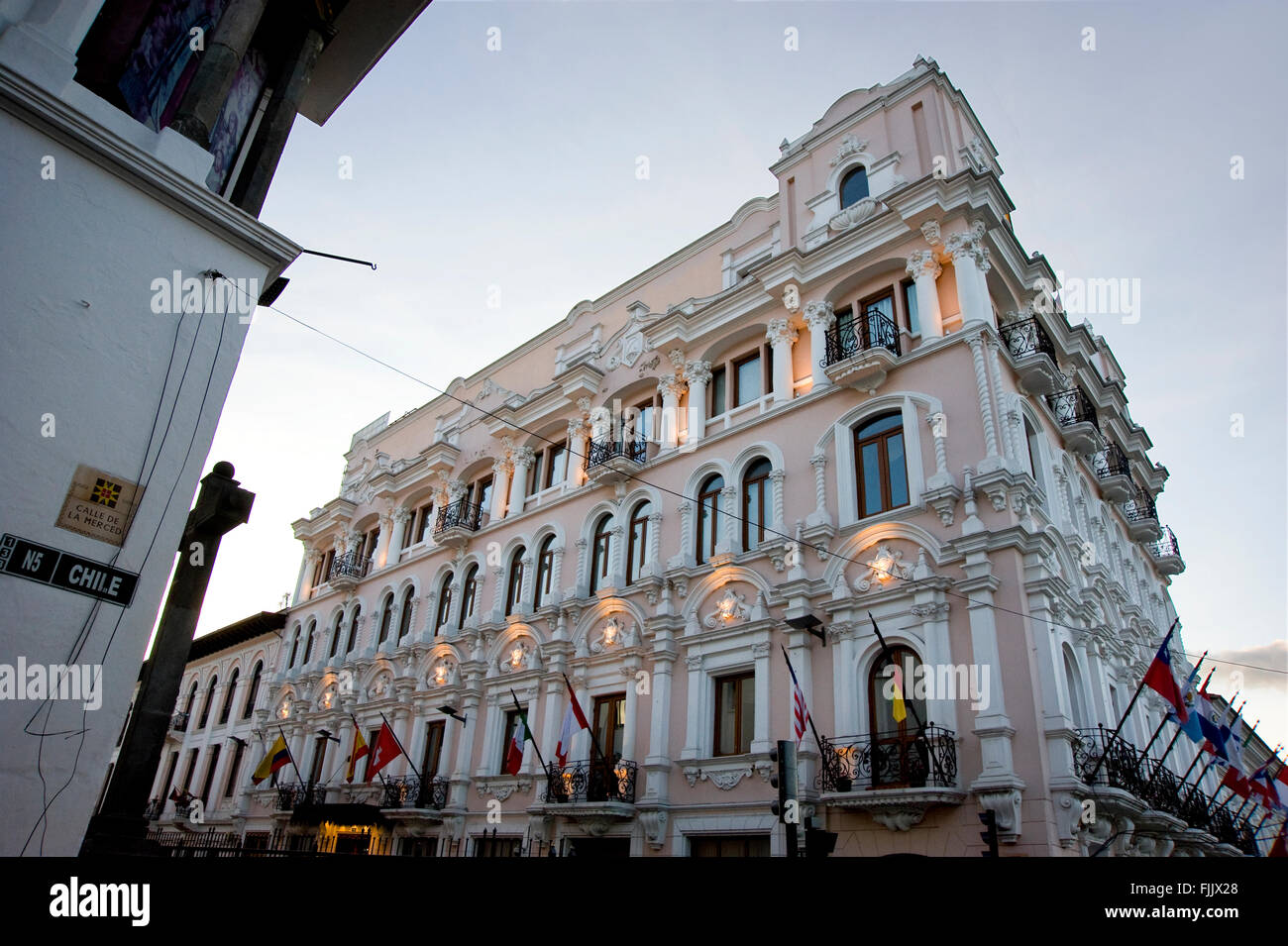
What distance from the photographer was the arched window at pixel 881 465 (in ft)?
53.5

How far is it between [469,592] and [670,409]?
9582 mm

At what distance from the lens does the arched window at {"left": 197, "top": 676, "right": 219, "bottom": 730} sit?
36.3 metres

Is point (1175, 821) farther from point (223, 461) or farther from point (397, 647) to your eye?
point (397, 647)

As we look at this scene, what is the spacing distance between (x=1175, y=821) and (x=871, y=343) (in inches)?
433

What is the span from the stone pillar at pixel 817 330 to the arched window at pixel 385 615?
1820cm

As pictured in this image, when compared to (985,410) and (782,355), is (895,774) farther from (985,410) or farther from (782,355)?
(782,355)

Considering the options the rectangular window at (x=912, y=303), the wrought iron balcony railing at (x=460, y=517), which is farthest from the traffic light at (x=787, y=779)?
the wrought iron balcony railing at (x=460, y=517)

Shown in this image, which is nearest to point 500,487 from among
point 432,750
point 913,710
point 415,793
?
point 432,750

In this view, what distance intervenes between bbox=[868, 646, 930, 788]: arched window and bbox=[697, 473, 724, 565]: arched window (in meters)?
5.16

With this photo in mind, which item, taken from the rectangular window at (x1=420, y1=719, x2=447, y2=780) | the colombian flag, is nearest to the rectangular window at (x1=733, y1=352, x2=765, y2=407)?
the rectangular window at (x1=420, y1=719, x2=447, y2=780)

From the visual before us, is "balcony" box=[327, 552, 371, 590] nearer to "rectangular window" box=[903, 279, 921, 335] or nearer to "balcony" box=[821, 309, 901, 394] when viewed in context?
"balcony" box=[821, 309, 901, 394]

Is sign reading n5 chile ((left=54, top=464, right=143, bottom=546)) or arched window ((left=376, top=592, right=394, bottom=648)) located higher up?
arched window ((left=376, top=592, right=394, bottom=648))
